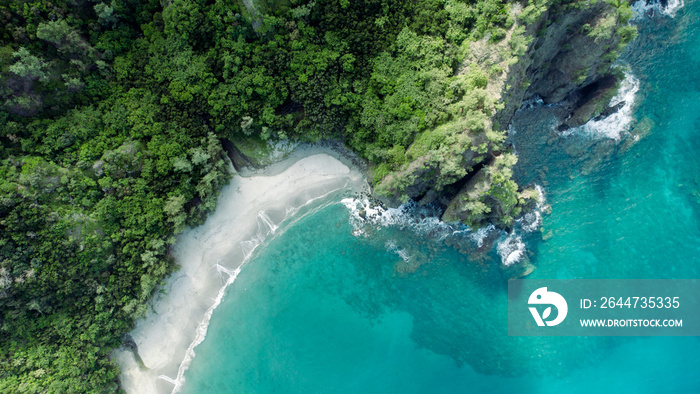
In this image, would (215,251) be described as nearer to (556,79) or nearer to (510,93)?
(510,93)

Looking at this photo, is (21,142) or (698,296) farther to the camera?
(698,296)

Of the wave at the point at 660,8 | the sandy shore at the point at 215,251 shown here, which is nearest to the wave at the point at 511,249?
the sandy shore at the point at 215,251

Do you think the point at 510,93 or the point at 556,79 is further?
the point at 556,79

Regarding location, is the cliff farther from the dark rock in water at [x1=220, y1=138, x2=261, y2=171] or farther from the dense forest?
the dark rock in water at [x1=220, y1=138, x2=261, y2=171]

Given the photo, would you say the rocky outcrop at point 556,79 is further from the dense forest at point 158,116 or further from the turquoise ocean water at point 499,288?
the turquoise ocean water at point 499,288

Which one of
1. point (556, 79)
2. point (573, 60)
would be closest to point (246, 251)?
point (556, 79)

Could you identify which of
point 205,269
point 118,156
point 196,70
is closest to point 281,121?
point 196,70

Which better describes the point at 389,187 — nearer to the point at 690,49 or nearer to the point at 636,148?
the point at 636,148
